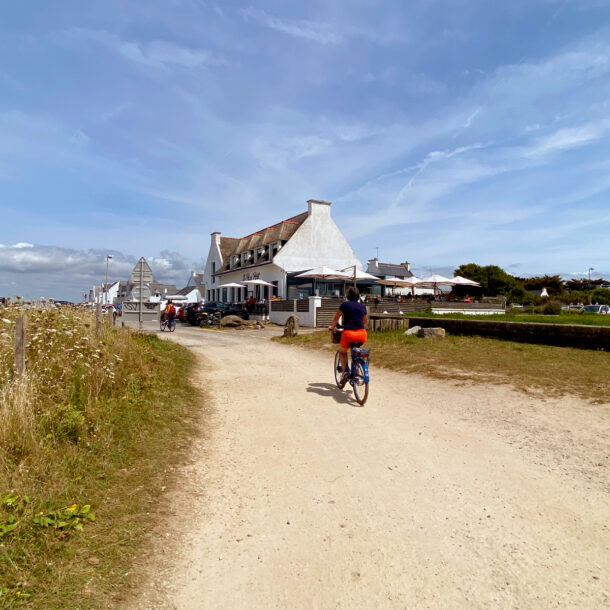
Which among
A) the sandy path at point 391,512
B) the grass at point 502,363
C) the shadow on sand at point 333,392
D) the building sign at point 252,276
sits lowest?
the sandy path at point 391,512

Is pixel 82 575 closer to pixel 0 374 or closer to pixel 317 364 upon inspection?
pixel 0 374

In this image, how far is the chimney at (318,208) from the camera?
115ft

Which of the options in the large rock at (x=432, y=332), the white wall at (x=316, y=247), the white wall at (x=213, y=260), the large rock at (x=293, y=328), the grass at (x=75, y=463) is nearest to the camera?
the grass at (x=75, y=463)

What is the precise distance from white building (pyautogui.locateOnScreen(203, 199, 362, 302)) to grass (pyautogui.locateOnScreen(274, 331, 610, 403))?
60.7 feet

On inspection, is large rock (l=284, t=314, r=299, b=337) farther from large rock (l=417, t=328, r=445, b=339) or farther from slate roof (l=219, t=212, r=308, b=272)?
slate roof (l=219, t=212, r=308, b=272)

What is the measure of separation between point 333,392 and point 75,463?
16.3 ft

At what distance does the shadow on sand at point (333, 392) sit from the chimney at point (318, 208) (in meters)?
27.7

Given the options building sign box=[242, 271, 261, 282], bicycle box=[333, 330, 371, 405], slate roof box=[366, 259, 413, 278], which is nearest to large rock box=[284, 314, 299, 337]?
bicycle box=[333, 330, 371, 405]

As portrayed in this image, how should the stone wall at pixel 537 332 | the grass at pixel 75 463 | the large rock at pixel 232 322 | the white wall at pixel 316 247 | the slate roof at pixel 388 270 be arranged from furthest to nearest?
the slate roof at pixel 388 270 < the white wall at pixel 316 247 < the large rock at pixel 232 322 < the stone wall at pixel 537 332 < the grass at pixel 75 463

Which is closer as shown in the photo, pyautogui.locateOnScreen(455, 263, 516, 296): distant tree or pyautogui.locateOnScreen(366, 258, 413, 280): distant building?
pyautogui.locateOnScreen(366, 258, 413, 280): distant building

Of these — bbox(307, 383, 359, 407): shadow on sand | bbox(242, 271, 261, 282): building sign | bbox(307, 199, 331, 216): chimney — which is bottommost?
bbox(307, 383, 359, 407): shadow on sand

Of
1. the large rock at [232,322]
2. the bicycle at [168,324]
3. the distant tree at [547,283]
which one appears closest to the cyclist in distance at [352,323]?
the bicycle at [168,324]

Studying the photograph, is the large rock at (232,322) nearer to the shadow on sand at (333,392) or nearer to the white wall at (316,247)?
the white wall at (316,247)

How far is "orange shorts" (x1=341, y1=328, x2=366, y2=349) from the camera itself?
7.57 m
